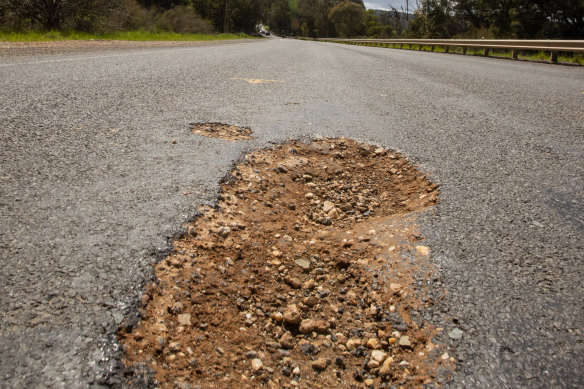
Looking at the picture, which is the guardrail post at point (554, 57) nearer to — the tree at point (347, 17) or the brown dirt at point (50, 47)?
the brown dirt at point (50, 47)

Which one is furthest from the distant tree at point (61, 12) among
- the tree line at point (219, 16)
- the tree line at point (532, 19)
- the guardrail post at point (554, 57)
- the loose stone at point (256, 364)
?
the tree line at point (532, 19)

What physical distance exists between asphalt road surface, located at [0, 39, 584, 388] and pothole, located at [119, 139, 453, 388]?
0.10 meters

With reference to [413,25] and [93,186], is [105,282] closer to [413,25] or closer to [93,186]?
[93,186]

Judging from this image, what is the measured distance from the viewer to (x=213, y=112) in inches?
144

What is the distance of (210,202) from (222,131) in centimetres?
128

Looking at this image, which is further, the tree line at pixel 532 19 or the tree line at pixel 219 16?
the tree line at pixel 532 19

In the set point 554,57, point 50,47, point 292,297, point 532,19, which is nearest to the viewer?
point 292,297

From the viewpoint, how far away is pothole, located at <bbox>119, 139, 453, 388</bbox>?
1.20 m

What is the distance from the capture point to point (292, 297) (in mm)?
1598

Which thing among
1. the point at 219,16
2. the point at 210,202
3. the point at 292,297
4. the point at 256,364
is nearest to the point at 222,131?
the point at 210,202

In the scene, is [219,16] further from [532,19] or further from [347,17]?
[532,19]

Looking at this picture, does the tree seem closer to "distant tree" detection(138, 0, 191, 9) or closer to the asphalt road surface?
"distant tree" detection(138, 0, 191, 9)

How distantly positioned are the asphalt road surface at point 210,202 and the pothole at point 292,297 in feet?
0.31

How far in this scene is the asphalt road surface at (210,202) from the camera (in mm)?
1162
